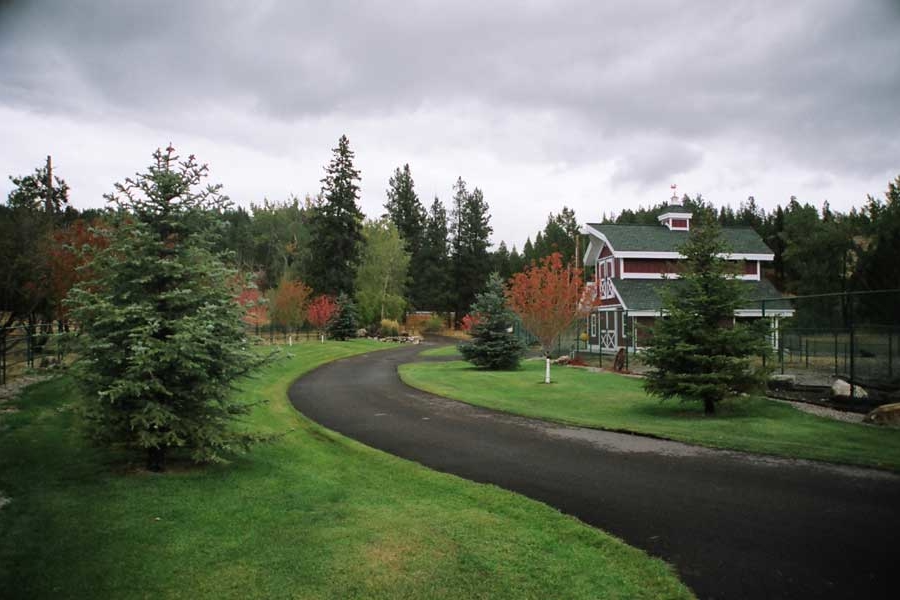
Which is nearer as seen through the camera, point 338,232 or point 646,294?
point 646,294

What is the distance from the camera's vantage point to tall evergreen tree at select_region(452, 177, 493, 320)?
239 ft

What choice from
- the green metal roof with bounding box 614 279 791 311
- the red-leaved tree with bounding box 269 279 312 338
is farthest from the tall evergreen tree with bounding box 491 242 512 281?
the green metal roof with bounding box 614 279 791 311

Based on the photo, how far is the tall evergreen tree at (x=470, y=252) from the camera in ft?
239

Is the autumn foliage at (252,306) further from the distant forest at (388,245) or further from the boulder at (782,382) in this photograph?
the boulder at (782,382)

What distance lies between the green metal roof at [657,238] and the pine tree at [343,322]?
821 inches

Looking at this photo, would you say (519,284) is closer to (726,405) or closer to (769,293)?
(726,405)

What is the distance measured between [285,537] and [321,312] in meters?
42.0

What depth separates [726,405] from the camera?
14648mm

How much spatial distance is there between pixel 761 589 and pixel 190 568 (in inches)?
185

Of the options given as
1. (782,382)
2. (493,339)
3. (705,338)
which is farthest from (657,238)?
(705,338)

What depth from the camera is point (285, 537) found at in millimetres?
5895

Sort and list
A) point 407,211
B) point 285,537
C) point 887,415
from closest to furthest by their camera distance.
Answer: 1. point 285,537
2. point 887,415
3. point 407,211

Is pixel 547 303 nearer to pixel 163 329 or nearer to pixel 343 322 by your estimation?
pixel 163 329

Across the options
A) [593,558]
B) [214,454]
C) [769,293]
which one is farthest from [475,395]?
[769,293]
